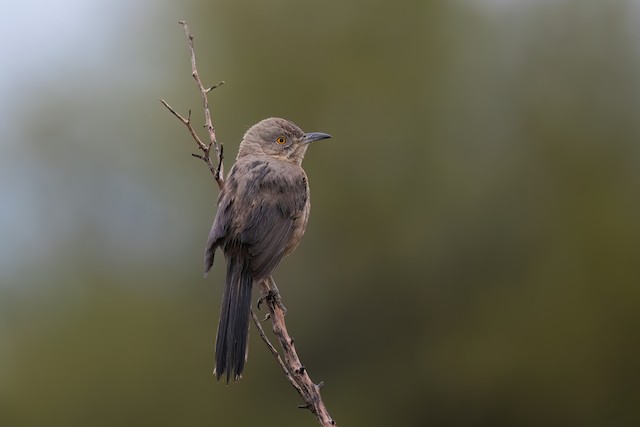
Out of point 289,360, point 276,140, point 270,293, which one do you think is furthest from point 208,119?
point 276,140

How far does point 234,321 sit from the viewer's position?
5184 millimetres

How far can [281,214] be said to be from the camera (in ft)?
19.2

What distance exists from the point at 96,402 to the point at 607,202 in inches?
391

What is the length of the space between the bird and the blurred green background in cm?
1052

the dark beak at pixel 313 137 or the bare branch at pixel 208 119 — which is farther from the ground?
the dark beak at pixel 313 137

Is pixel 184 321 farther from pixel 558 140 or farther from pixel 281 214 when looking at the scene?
pixel 281 214

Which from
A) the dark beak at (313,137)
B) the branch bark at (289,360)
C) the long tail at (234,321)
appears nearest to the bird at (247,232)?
the long tail at (234,321)

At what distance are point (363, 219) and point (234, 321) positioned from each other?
1311 centimetres

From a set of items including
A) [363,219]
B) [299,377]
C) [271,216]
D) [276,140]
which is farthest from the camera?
[363,219]

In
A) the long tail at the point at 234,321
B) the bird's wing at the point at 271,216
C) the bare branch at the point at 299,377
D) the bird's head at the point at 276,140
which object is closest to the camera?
the bare branch at the point at 299,377

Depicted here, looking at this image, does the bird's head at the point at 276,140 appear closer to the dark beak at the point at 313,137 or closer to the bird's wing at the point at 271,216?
the dark beak at the point at 313,137

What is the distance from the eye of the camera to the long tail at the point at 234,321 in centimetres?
502

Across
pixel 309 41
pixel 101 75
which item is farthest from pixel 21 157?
pixel 309 41

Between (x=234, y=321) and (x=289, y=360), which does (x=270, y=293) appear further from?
(x=289, y=360)
